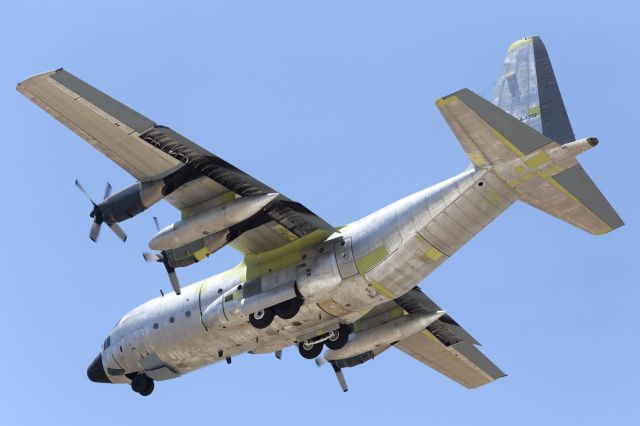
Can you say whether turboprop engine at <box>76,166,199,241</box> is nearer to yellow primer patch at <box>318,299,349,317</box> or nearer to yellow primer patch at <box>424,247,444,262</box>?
yellow primer patch at <box>318,299,349,317</box>

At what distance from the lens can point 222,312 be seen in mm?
34500

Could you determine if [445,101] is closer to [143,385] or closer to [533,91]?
[533,91]

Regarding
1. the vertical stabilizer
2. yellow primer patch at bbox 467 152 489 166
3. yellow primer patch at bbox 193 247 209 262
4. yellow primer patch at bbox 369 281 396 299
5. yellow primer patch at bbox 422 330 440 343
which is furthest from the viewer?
yellow primer patch at bbox 422 330 440 343

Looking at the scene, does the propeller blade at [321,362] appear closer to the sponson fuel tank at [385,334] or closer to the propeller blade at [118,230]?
the sponson fuel tank at [385,334]

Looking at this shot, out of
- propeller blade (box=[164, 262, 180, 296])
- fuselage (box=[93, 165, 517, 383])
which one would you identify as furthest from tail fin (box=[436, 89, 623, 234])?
propeller blade (box=[164, 262, 180, 296])

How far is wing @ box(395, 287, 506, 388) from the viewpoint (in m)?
39.2

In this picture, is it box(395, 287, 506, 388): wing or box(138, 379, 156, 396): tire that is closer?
box(138, 379, 156, 396): tire

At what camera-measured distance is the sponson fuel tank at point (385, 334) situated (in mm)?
36200

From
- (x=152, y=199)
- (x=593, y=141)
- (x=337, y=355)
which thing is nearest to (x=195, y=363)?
(x=337, y=355)

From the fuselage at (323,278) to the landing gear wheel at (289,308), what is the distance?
0.87ft

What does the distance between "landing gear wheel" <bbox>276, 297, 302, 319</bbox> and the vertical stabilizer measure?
7434 millimetres

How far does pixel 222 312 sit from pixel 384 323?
5178mm

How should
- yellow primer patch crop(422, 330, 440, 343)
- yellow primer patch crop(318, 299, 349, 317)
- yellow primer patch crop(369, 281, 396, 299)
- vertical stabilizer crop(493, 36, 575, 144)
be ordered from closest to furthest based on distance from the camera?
vertical stabilizer crop(493, 36, 575, 144) < yellow primer patch crop(369, 281, 396, 299) < yellow primer patch crop(318, 299, 349, 317) < yellow primer patch crop(422, 330, 440, 343)

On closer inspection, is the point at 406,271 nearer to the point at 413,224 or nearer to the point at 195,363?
the point at 413,224
